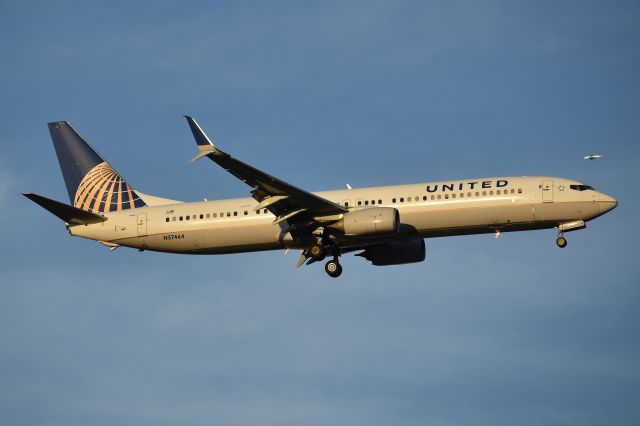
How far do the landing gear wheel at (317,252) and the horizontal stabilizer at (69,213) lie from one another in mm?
12452

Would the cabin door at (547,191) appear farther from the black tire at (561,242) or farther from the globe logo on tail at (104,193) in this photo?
the globe logo on tail at (104,193)

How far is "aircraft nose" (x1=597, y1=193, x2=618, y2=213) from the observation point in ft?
182

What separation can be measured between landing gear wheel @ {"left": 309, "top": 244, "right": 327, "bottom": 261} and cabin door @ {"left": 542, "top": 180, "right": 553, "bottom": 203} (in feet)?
39.4

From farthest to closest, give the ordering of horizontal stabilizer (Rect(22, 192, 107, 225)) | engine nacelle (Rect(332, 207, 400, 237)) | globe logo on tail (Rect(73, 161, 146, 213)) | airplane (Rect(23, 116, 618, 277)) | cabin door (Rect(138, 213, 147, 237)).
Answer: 1. globe logo on tail (Rect(73, 161, 146, 213))
2. cabin door (Rect(138, 213, 147, 237))
3. horizontal stabilizer (Rect(22, 192, 107, 225))
4. airplane (Rect(23, 116, 618, 277))
5. engine nacelle (Rect(332, 207, 400, 237))

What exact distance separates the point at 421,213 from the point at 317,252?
6.15 meters

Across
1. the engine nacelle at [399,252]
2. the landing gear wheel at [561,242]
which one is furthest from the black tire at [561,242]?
the engine nacelle at [399,252]

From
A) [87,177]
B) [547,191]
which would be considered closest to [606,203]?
[547,191]

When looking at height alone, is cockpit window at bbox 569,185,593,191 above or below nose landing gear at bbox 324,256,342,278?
above

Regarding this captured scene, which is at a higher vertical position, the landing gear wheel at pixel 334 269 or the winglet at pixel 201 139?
the winglet at pixel 201 139

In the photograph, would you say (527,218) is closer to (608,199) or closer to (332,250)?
(608,199)

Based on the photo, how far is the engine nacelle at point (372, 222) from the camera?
5425 centimetres

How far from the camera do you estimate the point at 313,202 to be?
55.5m

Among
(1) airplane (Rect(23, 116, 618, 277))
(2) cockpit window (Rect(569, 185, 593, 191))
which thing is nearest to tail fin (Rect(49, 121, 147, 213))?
(1) airplane (Rect(23, 116, 618, 277))

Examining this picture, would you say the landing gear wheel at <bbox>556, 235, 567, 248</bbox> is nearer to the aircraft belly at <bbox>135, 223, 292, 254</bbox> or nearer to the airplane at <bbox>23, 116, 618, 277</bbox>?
the airplane at <bbox>23, 116, 618, 277</bbox>
